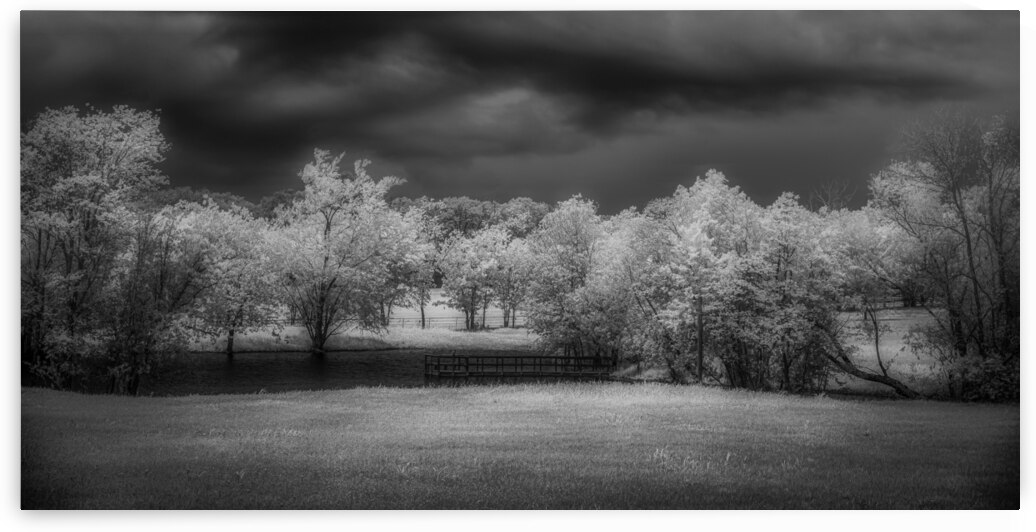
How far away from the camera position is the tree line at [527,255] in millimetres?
8164

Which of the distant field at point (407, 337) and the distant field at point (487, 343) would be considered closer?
the distant field at point (487, 343)

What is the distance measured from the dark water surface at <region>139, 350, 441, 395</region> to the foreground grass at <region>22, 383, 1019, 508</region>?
2.71 ft

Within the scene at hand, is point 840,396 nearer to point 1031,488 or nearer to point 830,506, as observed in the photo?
point 1031,488

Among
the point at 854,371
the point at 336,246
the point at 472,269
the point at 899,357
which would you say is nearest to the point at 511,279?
the point at 472,269

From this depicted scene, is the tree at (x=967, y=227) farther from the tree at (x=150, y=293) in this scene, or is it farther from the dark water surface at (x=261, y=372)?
the tree at (x=150, y=293)

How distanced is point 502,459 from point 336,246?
5897 millimetres

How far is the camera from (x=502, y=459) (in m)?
7.36

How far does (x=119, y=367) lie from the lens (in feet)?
32.6

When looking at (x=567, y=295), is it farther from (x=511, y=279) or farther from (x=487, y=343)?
(x=487, y=343)

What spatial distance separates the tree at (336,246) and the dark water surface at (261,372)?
0.32 meters

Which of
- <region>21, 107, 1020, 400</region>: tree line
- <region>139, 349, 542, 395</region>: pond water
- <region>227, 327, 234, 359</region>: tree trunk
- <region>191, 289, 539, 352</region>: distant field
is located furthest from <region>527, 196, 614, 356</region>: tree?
<region>227, 327, 234, 359</region>: tree trunk

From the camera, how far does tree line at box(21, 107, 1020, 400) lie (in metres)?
8.16

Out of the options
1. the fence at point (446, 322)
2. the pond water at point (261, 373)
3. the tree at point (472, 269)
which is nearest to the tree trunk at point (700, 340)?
the fence at point (446, 322)

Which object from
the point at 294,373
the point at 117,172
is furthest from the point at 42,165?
the point at 294,373
